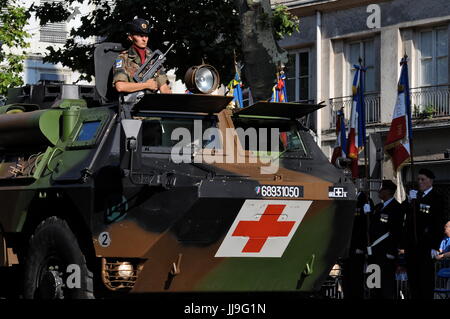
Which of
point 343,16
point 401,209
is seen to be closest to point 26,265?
point 401,209

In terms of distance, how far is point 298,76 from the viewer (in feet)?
92.7

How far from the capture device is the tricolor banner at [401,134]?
16266mm

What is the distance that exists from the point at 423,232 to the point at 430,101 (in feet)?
37.1

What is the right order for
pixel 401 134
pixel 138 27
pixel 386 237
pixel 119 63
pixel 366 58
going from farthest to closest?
pixel 366 58 → pixel 401 134 → pixel 386 237 → pixel 138 27 → pixel 119 63

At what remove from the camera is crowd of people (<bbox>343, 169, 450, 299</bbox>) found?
46.3ft

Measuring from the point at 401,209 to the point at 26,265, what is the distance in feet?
15.9

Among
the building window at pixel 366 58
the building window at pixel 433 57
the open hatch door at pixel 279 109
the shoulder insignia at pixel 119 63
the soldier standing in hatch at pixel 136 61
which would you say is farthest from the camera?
the building window at pixel 366 58

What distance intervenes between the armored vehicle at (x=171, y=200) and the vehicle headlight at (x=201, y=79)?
0.08ft

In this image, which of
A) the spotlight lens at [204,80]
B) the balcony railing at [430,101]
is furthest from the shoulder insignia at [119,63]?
the balcony railing at [430,101]

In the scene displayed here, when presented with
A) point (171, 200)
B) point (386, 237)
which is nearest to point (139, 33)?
point (171, 200)

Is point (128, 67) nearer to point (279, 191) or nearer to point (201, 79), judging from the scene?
point (201, 79)

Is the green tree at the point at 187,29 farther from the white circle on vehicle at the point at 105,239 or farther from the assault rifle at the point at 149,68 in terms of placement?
the white circle on vehicle at the point at 105,239
